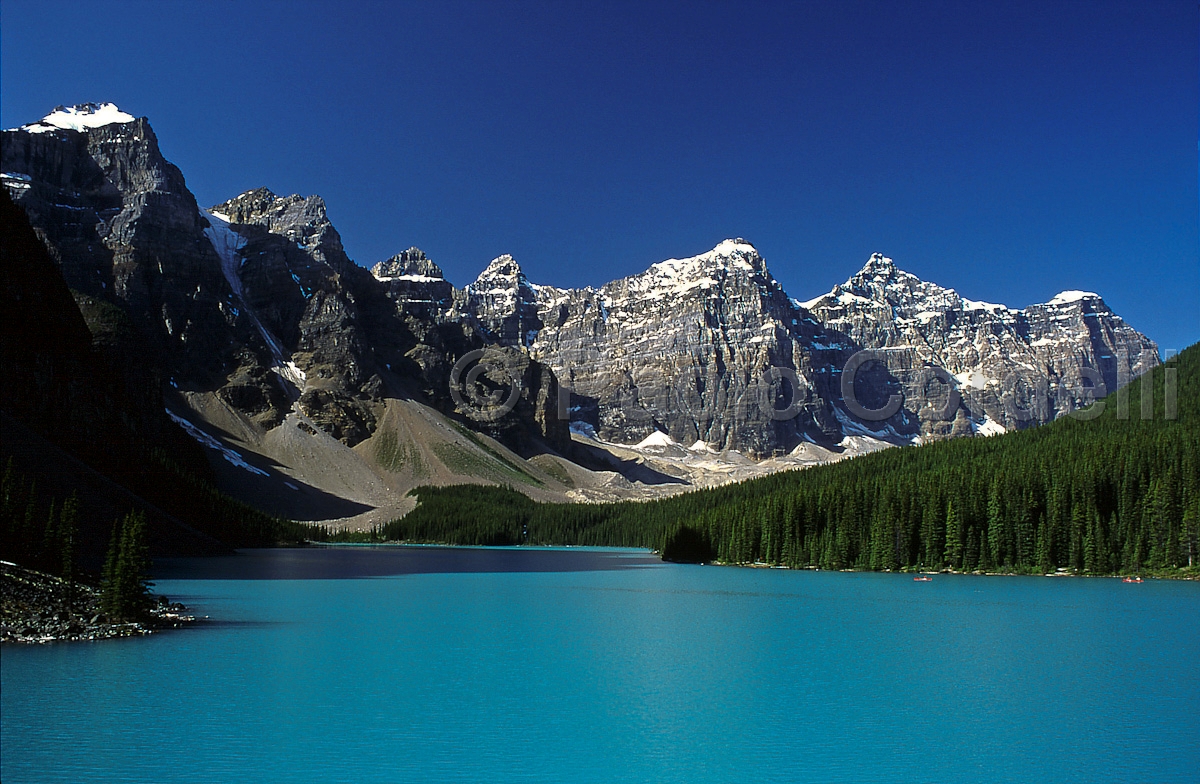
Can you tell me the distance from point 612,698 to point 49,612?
787 inches

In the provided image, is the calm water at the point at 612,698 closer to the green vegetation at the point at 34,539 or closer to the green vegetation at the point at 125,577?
the green vegetation at the point at 125,577

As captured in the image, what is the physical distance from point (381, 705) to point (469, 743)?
→ 489cm

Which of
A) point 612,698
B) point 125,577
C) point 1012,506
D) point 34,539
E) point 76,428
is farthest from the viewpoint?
point 76,428

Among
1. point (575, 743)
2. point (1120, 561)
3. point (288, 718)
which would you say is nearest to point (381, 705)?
point (288, 718)

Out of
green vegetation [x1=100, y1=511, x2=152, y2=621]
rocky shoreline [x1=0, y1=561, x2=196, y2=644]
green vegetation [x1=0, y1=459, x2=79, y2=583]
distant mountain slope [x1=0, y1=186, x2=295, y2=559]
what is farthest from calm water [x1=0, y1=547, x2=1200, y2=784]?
distant mountain slope [x1=0, y1=186, x2=295, y2=559]

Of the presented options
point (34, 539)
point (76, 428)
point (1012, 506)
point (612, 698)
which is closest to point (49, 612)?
point (34, 539)

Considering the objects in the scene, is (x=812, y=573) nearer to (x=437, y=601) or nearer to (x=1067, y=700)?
(x=437, y=601)

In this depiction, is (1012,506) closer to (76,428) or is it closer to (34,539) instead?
(34,539)

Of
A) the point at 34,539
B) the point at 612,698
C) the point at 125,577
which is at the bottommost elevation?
the point at 612,698

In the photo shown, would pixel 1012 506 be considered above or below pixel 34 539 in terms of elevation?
above

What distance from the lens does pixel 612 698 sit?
93.0 feet

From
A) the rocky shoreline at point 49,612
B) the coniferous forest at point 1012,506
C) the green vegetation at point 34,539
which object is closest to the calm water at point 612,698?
the rocky shoreline at point 49,612

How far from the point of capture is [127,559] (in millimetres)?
33406

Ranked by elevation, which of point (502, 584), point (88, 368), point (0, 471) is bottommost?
point (502, 584)
